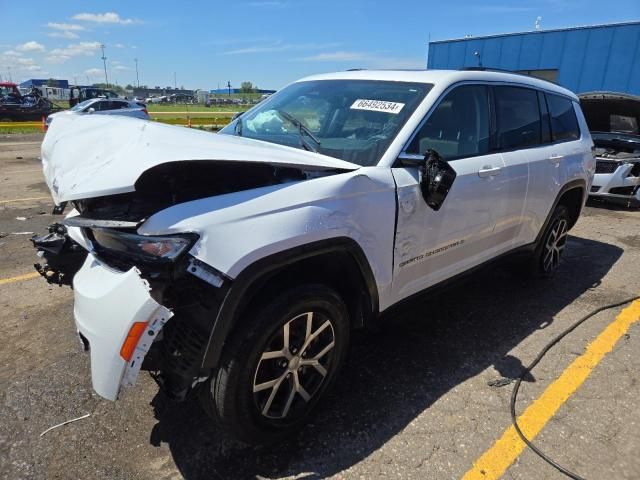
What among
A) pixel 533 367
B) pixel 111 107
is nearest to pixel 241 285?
pixel 533 367

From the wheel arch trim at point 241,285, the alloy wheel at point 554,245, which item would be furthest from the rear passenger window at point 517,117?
the wheel arch trim at point 241,285

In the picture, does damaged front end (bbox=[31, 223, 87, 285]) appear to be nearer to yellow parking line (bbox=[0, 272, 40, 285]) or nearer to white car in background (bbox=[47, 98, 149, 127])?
yellow parking line (bbox=[0, 272, 40, 285])

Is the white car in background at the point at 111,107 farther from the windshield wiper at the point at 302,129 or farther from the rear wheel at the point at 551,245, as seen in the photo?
the rear wheel at the point at 551,245

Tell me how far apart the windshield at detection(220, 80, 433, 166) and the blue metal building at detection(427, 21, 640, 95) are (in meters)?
12.3

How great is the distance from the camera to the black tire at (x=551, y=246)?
4.35m

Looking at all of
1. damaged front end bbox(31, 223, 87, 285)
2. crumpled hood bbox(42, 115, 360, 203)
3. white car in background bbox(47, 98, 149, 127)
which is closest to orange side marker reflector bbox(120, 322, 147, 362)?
crumpled hood bbox(42, 115, 360, 203)

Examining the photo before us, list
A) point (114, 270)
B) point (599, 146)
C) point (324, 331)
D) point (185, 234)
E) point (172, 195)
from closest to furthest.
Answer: point (185, 234)
point (114, 270)
point (172, 195)
point (324, 331)
point (599, 146)

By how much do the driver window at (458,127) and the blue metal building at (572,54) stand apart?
1184cm

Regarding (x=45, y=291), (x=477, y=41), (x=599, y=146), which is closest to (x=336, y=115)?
(x=45, y=291)

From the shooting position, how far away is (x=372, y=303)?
256 centimetres

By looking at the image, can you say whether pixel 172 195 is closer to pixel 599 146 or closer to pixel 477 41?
pixel 599 146

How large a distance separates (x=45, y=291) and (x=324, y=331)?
2.95m

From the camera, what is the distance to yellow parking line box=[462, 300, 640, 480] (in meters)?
2.27

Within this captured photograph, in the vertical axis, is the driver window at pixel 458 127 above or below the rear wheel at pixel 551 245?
above
